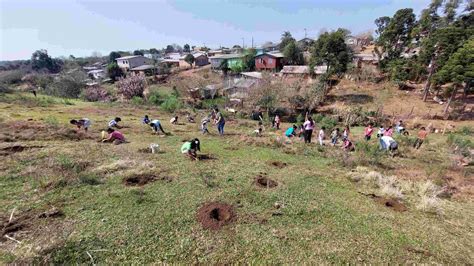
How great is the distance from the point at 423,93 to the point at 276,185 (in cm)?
2693

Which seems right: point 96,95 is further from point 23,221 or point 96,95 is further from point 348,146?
point 348,146

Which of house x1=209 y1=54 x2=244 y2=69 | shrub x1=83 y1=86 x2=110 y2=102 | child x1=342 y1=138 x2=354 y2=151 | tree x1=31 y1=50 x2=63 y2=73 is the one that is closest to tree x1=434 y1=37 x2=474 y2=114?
child x1=342 y1=138 x2=354 y2=151

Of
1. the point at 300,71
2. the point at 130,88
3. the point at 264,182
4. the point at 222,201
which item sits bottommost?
the point at 130,88

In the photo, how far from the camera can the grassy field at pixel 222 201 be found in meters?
5.15

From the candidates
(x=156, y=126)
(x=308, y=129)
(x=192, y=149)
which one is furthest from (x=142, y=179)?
(x=308, y=129)

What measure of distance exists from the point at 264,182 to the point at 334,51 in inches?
1006

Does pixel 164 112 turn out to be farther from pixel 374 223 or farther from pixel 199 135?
pixel 374 223

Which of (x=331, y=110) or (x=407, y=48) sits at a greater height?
(x=407, y=48)

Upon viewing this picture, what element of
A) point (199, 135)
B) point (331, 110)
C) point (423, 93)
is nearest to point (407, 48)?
point (423, 93)

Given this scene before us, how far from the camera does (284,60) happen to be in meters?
43.5

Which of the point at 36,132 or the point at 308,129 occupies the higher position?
the point at 36,132

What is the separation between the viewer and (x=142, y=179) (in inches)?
308

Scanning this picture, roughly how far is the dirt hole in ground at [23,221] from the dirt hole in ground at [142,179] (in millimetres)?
1930

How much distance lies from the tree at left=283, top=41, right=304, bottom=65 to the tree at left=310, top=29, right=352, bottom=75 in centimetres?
1237
